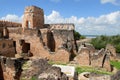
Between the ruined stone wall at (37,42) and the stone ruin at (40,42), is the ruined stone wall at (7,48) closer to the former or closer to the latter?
the stone ruin at (40,42)

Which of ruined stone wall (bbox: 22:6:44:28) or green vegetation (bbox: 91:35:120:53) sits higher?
ruined stone wall (bbox: 22:6:44:28)

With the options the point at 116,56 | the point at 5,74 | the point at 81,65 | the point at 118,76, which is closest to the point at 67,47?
the point at 81,65

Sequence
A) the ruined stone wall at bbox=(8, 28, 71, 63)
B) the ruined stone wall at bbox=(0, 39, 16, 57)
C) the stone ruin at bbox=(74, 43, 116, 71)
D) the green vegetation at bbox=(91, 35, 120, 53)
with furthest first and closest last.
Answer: the green vegetation at bbox=(91, 35, 120, 53), the ruined stone wall at bbox=(8, 28, 71, 63), the ruined stone wall at bbox=(0, 39, 16, 57), the stone ruin at bbox=(74, 43, 116, 71)

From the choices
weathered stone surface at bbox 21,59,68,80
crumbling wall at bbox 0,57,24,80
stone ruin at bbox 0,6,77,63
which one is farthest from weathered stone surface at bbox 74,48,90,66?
crumbling wall at bbox 0,57,24,80

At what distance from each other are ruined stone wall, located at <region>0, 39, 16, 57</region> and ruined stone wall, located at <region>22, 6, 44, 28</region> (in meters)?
8.57

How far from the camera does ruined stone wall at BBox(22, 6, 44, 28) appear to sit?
37.5 m

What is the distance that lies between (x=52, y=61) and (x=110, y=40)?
25.8 meters

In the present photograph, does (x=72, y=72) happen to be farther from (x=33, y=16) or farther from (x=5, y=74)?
(x=33, y=16)

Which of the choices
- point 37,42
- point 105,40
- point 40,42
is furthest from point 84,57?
point 105,40

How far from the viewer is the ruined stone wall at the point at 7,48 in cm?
2769

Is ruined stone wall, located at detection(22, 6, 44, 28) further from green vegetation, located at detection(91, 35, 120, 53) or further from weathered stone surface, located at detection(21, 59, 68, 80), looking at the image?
weathered stone surface, located at detection(21, 59, 68, 80)

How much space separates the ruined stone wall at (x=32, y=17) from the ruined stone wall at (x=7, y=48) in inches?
337

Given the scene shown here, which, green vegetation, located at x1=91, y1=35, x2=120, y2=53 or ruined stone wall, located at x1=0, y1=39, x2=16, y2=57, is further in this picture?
green vegetation, located at x1=91, y1=35, x2=120, y2=53

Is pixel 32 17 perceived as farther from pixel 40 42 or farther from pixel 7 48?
pixel 7 48
